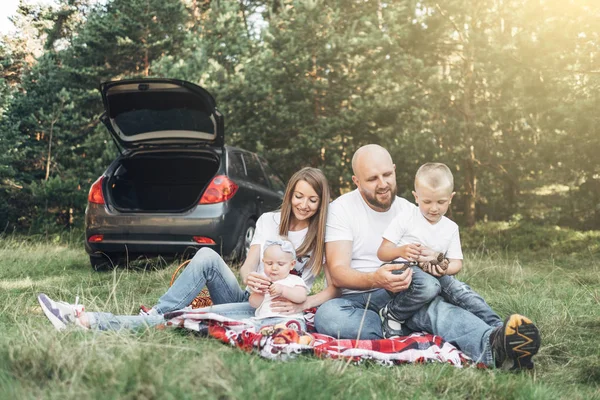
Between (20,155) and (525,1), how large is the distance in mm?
11310

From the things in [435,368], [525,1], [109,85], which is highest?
[525,1]

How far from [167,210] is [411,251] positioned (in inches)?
149

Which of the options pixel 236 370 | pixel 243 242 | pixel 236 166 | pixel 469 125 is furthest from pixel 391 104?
pixel 236 370

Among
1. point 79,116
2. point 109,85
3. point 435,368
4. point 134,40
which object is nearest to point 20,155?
point 79,116

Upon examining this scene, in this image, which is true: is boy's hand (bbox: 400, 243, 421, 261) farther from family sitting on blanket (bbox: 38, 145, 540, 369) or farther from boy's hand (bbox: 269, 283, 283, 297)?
boy's hand (bbox: 269, 283, 283, 297)

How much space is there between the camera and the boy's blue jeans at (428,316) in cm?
342

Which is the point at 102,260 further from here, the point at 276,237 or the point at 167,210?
the point at 276,237

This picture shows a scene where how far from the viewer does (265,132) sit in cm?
1296

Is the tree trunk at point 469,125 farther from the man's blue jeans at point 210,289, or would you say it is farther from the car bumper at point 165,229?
the man's blue jeans at point 210,289

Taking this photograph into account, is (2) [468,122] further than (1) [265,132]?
No

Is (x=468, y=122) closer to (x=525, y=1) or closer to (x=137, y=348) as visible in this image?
(x=525, y=1)

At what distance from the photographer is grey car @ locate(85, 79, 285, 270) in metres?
6.49

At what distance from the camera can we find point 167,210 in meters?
6.65

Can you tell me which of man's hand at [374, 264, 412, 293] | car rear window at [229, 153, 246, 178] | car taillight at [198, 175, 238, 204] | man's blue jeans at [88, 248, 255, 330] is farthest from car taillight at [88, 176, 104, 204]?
man's hand at [374, 264, 412, 293]
